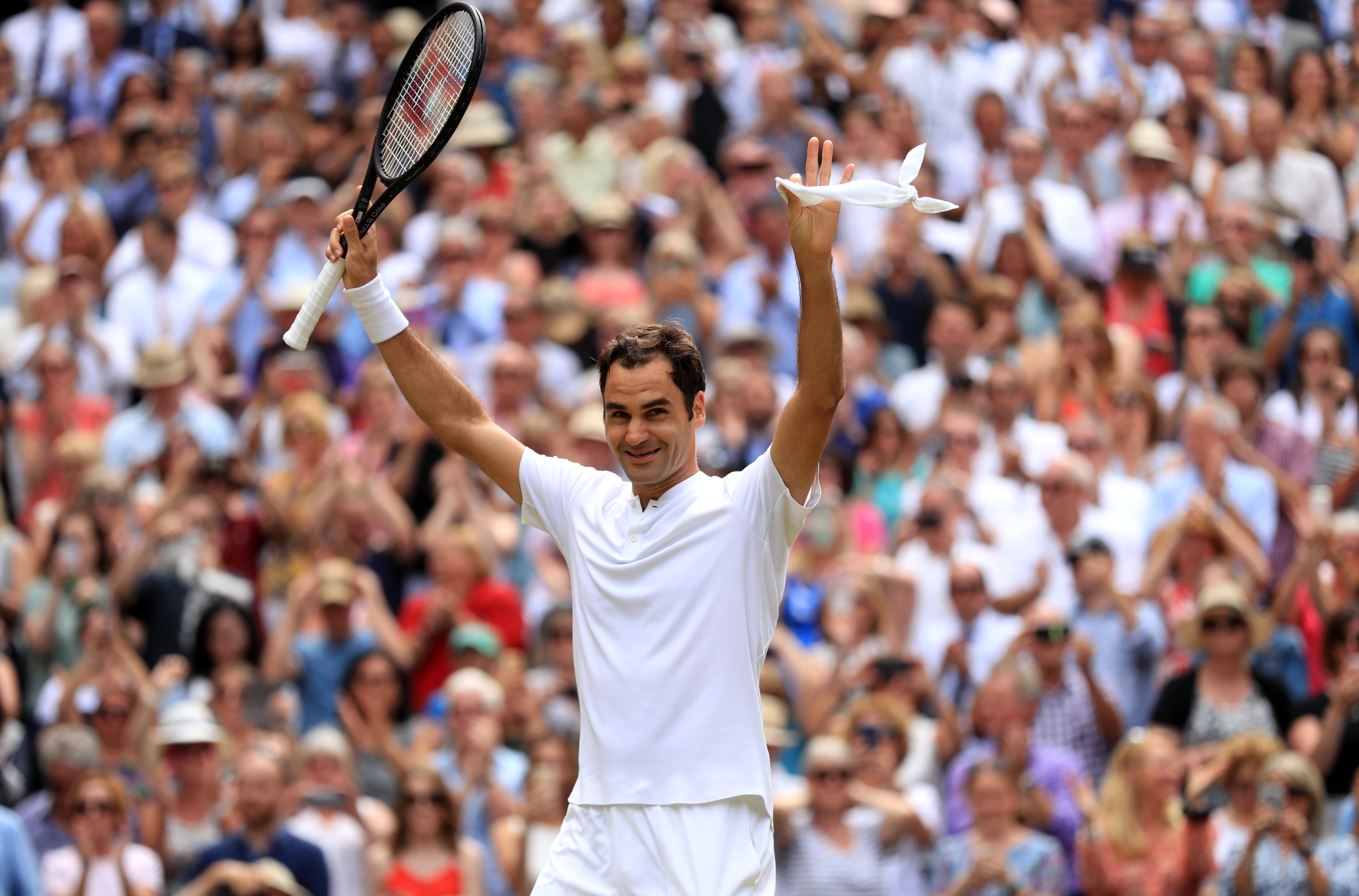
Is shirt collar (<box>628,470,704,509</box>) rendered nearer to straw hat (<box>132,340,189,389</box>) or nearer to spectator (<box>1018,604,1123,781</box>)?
spectator (<box>1018,604,1123,781</box>)

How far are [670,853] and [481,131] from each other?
10.00 meters

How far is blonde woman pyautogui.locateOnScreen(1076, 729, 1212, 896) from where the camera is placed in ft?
27.0

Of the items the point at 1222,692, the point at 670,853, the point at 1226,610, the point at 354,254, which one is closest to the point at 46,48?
the point at 1226,610

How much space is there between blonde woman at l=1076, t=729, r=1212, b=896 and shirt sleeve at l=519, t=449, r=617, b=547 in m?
4.22

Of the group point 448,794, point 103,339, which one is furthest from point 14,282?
point 448,794

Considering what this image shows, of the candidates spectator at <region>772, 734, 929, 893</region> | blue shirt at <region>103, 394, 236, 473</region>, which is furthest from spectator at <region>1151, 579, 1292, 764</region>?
blue shirt at <region>103, 394, 236, 473</region>

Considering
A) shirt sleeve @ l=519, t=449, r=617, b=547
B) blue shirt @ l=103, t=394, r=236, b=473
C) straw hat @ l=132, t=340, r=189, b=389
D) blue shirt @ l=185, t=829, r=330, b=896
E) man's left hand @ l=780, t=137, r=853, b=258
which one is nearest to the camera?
man's left hand @ l=780, t=137, r=853, b=258

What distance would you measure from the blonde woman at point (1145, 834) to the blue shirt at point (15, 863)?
174 inches

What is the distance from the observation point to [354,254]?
16.5 feet

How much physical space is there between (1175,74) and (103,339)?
25.3 ft

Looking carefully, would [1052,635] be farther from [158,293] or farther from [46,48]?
[46,48]

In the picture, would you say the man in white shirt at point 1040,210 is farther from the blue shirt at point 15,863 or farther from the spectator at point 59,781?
the blue shirt at point 15,863

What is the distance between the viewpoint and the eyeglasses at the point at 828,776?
8562 mm

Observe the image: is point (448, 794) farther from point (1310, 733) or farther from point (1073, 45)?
point (1073, 45)
